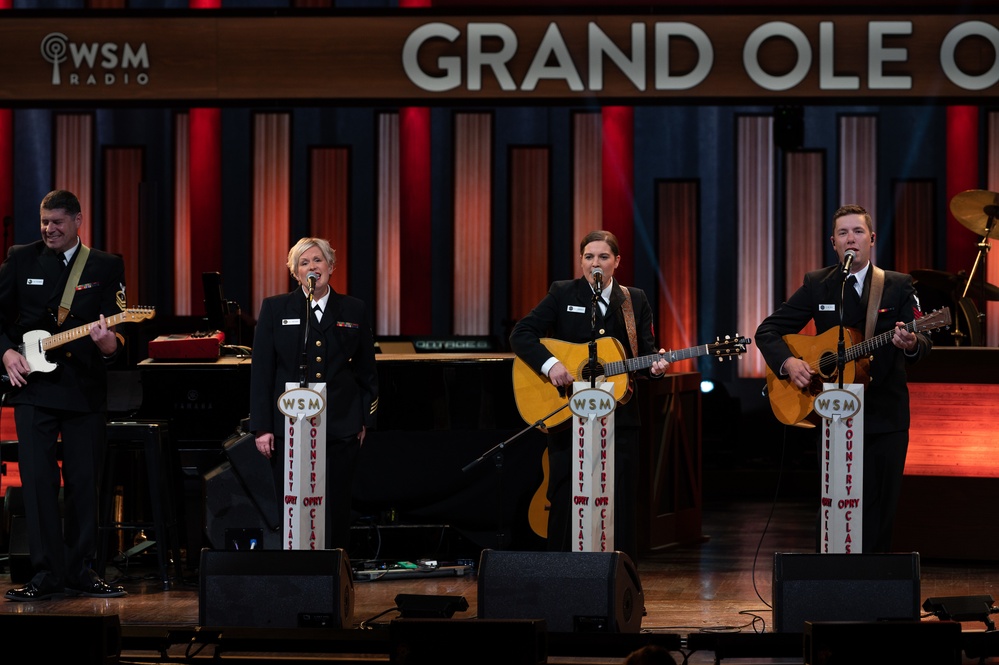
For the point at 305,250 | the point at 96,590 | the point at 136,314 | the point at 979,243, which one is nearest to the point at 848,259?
the point at 305,250

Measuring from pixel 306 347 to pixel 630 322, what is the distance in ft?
4.51

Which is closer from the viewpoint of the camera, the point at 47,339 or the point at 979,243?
the point at 47,339

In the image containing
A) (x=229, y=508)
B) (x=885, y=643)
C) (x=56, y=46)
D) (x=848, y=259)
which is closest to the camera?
(x=885, y=643)

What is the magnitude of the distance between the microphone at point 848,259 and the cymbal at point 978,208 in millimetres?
2325

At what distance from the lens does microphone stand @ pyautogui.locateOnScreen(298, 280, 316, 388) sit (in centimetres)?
482

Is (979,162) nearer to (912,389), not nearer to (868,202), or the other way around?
(868,202)

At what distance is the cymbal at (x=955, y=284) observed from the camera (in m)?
7.48

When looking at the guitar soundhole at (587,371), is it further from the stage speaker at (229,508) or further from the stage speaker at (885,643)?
the stage speaker at (885,643)

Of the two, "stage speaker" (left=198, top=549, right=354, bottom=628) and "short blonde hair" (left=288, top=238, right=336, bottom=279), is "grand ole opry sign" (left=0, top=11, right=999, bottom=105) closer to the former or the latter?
"short blonde hair" (left=288, top=238, right=336, bottom=279)

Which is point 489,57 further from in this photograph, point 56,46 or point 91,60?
point 56,46

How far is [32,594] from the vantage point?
5.55m

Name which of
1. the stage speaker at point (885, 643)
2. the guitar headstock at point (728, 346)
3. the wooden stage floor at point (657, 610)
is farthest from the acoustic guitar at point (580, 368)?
the stage speaker at point (885, 643)

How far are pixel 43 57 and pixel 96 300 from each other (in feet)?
5.56

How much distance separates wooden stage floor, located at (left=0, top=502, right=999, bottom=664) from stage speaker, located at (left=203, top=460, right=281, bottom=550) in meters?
0.31
